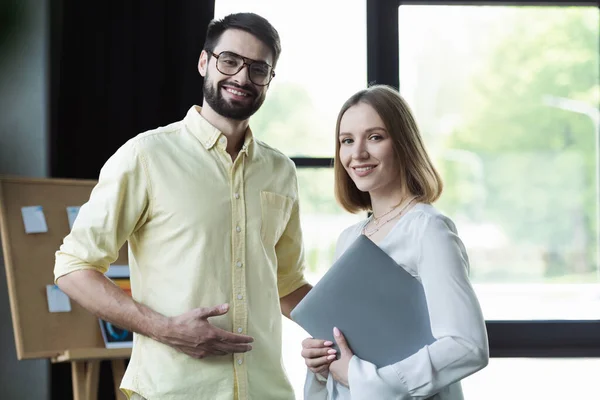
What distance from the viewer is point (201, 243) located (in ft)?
6.61

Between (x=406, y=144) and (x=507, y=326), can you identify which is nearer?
(x=406, y=144)

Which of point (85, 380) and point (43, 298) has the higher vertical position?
point (43, 298)

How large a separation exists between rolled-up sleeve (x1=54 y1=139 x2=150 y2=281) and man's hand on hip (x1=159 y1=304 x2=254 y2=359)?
0.95 feet

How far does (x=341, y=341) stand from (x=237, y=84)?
2.74ft

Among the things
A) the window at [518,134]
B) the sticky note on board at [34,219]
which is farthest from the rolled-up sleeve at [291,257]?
the window at [518,134]

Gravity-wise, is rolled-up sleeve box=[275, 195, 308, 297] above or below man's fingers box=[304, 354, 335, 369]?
above

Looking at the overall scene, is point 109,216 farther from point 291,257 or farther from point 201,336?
point 291,257

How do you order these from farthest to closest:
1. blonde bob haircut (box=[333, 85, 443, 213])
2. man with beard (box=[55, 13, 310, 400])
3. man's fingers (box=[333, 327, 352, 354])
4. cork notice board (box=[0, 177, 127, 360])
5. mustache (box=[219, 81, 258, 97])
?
cork notice board (box=[0, 177, 127, 360]) < mustache (box=[219, 81, 258, 97]) < man with beard (box=[55, 13, 310, 400]) < blonde bob haircut (box=[333, 85, 443, 213]) < man's fingers (box=[333, 327, 352, 354])

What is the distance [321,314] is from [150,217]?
2.05ft

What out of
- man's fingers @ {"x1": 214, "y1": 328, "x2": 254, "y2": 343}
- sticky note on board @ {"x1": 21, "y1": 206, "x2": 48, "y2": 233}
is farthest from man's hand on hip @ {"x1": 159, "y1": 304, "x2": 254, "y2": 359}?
sticky note on board @ {"x1": 21, "y1": 206, "x2": 48, "y2": 233}

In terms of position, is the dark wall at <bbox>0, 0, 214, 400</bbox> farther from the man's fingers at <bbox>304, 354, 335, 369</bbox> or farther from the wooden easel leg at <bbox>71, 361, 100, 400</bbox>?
the man's fingers at <bbox>304, 354, 335, 369</bbox>

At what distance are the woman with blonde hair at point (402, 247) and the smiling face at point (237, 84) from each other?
1.16 feet

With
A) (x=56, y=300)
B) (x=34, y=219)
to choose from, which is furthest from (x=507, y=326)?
(x=34, y=219)

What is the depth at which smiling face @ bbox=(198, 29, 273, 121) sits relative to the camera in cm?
212
